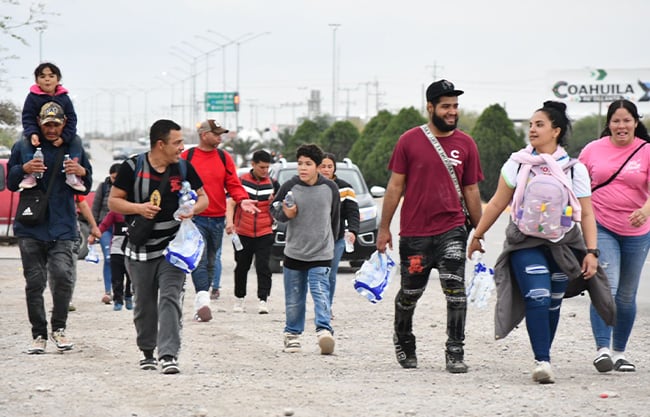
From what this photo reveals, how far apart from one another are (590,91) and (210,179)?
73581 mm

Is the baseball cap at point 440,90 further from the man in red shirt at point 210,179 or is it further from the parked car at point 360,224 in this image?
the parked car at point 360,224

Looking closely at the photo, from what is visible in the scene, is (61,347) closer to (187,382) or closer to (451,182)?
(187,382)

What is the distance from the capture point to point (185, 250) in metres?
9.47

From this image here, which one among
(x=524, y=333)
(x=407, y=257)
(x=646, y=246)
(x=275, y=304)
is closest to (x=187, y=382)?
(x=407, y=257)

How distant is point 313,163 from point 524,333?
2.53m

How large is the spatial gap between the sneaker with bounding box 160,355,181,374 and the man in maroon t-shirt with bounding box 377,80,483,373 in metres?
1.78

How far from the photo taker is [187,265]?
9.47 meters

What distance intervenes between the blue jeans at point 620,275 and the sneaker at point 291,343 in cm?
246

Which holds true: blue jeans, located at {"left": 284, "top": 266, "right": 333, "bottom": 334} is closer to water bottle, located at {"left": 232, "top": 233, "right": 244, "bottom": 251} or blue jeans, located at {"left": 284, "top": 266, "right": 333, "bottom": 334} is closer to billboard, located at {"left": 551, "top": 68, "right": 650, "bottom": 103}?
water bottle, located at {"left": 232, "top": 233, "right": 244, "bottom": 251}

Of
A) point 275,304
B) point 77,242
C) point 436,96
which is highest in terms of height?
point 436,96

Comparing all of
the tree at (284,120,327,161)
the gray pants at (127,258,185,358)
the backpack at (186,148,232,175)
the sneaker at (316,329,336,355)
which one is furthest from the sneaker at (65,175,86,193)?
the tree at (284,120,327,161)

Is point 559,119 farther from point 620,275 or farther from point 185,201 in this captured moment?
point 185,201

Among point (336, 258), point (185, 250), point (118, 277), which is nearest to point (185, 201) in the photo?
point (185, 250)

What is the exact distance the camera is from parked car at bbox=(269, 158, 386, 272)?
66.3ft
